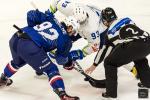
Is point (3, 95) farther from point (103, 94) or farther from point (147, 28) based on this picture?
point (147, 28)

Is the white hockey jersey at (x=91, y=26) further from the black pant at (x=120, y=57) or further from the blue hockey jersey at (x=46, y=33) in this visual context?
the black pant at (x=120, y=57)

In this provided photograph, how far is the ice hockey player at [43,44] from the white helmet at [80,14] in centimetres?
26

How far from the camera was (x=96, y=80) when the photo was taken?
368cm

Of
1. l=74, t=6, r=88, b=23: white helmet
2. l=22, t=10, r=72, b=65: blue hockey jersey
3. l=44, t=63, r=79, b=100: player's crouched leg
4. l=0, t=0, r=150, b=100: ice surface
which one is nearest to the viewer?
l=44, t=63, r=79, b=100: player's crouched leg

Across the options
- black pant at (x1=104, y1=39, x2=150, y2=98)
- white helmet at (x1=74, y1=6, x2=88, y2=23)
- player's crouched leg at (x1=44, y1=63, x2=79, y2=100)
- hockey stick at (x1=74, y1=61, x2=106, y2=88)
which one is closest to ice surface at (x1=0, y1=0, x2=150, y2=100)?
hockey stick at (x1=74, y1=61, x2=106, y2=88)

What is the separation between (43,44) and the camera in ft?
11.0

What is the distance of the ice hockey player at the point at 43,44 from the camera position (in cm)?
328

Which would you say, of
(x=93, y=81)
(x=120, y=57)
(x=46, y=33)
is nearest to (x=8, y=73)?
(x=46, y=33)

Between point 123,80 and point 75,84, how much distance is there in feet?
1.31

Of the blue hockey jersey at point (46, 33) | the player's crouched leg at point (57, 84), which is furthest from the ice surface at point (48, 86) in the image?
the blue hockey jersey at point (46, 33)

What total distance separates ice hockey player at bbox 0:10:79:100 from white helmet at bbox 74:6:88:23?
26 centimetres

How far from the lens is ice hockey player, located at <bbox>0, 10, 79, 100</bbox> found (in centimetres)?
328

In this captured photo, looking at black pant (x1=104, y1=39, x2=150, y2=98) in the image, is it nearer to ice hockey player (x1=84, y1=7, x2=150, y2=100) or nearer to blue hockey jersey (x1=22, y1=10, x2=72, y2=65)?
ice hockey player (x1=84, y1=7, x2=150, y2=100)

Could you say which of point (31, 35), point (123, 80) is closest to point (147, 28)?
point (123, 80)
